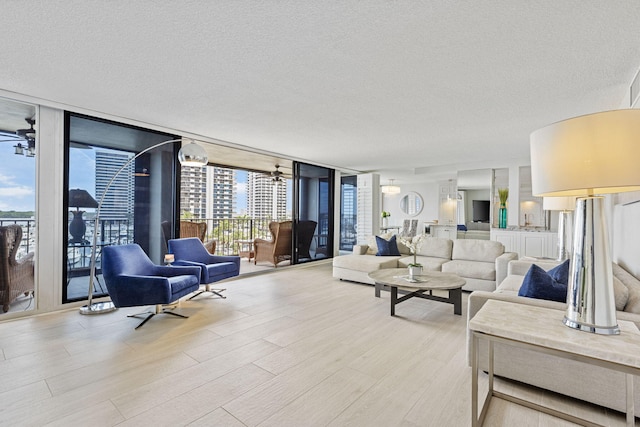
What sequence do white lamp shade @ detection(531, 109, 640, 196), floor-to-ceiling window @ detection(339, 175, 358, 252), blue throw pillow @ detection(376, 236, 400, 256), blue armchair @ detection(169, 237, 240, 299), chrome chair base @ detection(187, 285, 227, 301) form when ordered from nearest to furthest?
white lamp shade @ detection(531, 109, 640, 196)
blue armchair @ detection(169, 237, 240, 299)
chrome chair base @ detection(187, 285, 227, 301)
blue throw pillow @ detection(376, 236, 400, 256)
floor-to-ceiling window @ detection(339, 175, 358, 252)

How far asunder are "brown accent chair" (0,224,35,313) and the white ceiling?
1.54m

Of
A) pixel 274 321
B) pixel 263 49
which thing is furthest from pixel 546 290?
pixel 263 49

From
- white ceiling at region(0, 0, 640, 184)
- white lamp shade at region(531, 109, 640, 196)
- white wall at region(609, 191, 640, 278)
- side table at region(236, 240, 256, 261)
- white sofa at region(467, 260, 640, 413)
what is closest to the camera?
white lamp shade at region(531, 109, 640, 196)

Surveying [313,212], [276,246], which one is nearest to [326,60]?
[276,246]

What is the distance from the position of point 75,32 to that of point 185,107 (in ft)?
4.79

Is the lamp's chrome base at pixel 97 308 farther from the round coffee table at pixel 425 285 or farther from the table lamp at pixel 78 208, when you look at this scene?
the round coffee table at pixel 425 285

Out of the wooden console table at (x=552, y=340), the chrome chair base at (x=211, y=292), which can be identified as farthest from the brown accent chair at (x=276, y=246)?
the wooden console table at (x=552, y=340)

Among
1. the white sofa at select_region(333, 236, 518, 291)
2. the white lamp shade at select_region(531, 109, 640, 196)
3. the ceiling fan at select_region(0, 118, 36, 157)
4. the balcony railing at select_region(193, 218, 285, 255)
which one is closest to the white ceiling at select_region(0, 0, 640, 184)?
the ceiling fan at select_region(0, 118, 36, 157)

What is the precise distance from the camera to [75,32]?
2084 mm

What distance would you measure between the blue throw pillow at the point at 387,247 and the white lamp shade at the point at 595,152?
13.6ft

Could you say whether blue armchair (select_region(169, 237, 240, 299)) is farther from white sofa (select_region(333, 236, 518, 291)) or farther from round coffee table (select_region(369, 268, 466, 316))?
round coffee table (select_region(369, 268, 466, 316))

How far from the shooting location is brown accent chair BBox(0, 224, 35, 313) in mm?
3258

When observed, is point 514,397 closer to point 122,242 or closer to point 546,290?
point 546,290

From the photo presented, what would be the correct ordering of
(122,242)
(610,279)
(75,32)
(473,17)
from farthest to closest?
(122,242) < (75,32) < (473,17) < (610,279)
